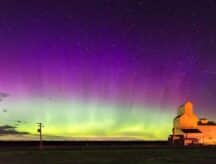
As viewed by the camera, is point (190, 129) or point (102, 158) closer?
point (102, 158)

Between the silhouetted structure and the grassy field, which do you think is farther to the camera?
the silhouetted structure

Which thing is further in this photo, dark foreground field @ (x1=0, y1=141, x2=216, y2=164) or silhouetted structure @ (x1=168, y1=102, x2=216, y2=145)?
silhouetted structure @ (x1=168, y1=102, x2=216, y2=145)

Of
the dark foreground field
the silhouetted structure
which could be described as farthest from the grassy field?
the silhouetted structure

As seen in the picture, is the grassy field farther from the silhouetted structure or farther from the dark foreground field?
the silhouetted structure

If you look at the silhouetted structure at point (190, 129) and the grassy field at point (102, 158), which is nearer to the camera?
the grassy field at point (102, 158)

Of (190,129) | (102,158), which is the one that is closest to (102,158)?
(102,158)

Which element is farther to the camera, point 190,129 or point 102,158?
point 190,129

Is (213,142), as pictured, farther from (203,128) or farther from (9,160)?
(9,160)

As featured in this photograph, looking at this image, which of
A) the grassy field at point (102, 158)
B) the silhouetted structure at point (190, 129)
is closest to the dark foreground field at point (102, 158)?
the grassy field at point (102, 158)

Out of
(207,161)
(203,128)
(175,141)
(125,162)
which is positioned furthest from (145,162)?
(203,128)

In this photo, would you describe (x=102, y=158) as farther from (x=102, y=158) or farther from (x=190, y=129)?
(x=190, y=129)

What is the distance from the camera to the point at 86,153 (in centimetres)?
8338

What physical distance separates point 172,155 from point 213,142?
274 feet

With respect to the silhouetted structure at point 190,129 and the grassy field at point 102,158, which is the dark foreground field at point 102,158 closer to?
the grassy field at point 102,158
